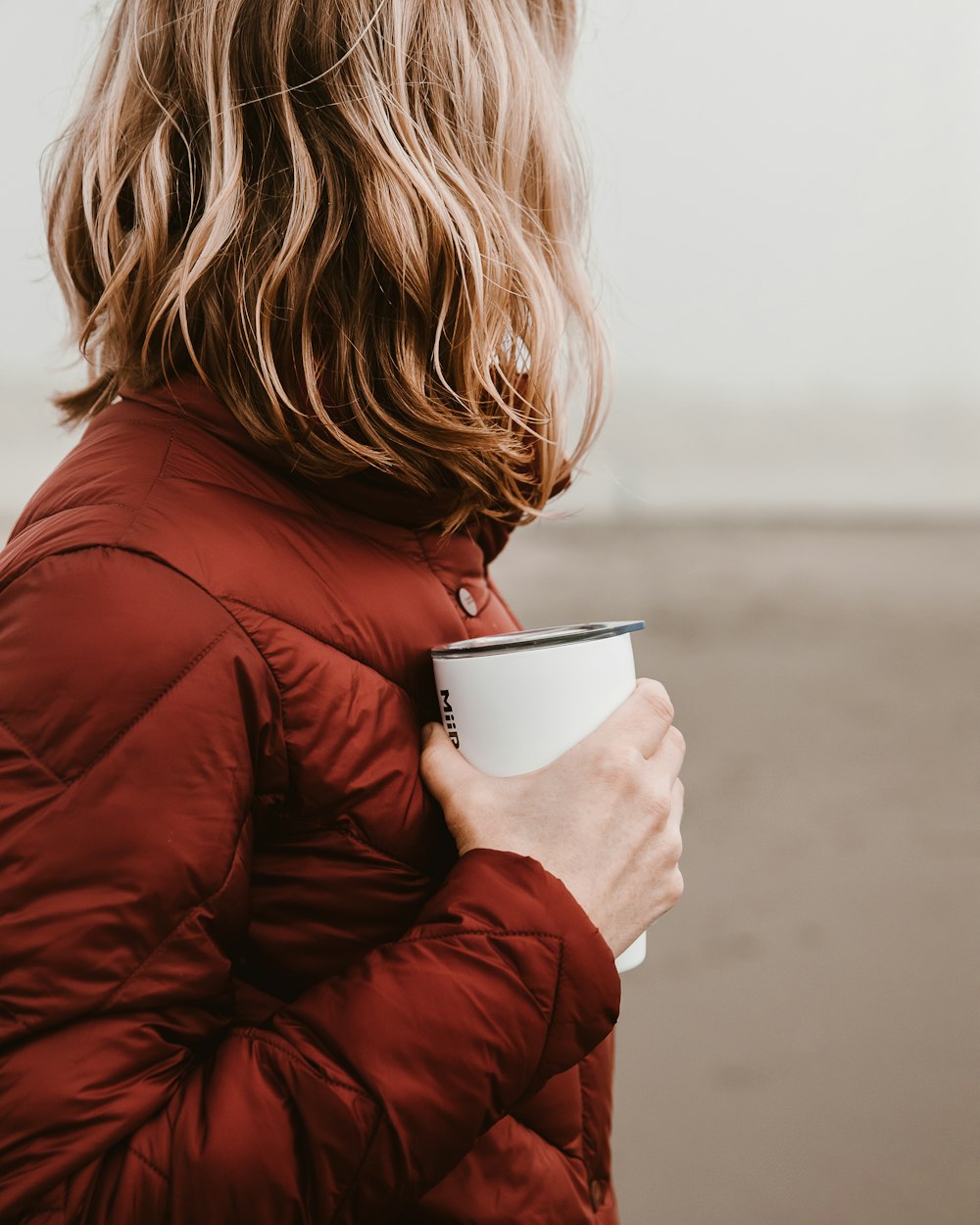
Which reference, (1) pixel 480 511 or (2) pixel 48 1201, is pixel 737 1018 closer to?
(1) pixel 480 511

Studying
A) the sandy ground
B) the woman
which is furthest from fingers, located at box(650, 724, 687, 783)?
the sandy ground

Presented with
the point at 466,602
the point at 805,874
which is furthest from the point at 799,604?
the point at 466,602

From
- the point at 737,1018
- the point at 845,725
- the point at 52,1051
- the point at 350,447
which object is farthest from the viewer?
the point at 845,725

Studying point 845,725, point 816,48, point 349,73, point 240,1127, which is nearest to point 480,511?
point 349,73

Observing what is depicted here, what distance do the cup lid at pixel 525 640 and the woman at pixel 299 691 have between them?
3 cm

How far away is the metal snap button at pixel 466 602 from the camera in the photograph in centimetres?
58

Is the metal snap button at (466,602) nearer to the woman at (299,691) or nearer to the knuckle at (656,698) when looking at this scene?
the woman at (299,691)

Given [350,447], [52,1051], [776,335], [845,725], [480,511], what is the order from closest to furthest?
[52,1051], [350,447], [480,511], [845,725], [776,335]

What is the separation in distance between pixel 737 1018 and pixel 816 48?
6.21 ft

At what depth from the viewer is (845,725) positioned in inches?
78.8

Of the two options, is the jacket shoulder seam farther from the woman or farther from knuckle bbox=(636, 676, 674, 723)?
knuckle bbox=(636, 676, 674, 723)

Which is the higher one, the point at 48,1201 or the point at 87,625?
the point at 87,625

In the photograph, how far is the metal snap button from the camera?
1.89 feet

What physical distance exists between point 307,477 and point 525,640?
14 centimetres
